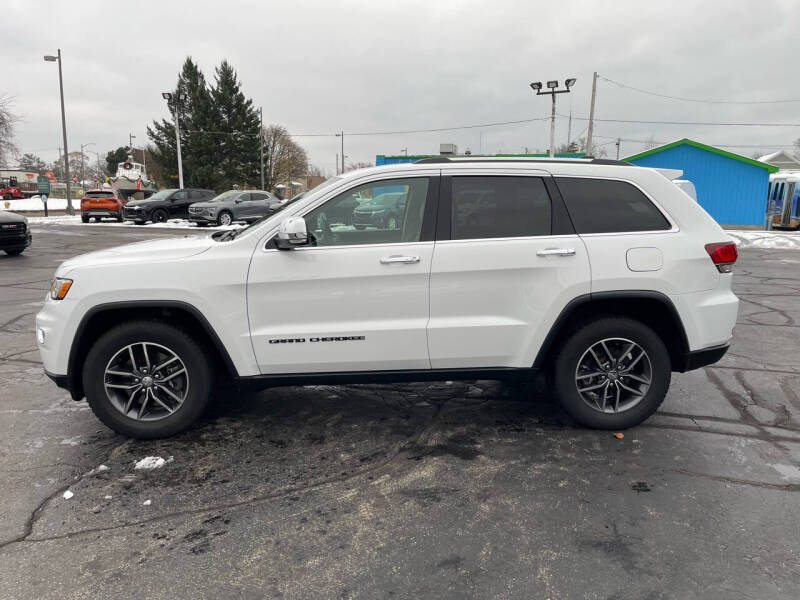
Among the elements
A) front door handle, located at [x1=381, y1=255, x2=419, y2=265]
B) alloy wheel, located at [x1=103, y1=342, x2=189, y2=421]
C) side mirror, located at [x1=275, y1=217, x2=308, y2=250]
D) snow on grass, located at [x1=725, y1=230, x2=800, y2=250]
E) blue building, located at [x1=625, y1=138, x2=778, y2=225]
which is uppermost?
blue building, located at [x1=625, y1=138, x2=778, y2=225]

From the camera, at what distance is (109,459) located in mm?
3684

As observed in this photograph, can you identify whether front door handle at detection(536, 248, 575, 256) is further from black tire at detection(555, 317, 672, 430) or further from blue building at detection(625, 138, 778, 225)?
blue building at detection(625, 138, 778, 225)

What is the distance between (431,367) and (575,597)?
1.74 metres

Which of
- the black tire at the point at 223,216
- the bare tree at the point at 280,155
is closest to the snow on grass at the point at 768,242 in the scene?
the black tire at the point at 223,216

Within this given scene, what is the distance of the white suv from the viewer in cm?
371

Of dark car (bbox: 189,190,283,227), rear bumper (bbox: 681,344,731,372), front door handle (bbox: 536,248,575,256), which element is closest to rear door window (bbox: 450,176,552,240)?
front door handle (bbox: 536,248,575,256)

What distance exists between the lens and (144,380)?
3.83 meters

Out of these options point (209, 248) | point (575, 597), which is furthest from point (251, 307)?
point (575, 597)

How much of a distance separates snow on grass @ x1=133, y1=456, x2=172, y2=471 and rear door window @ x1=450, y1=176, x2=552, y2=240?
2311 mm

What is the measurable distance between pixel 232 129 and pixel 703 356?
55432mm

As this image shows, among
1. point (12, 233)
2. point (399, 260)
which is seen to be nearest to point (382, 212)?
point (399, 260)

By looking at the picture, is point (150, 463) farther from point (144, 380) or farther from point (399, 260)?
point (399, 260)

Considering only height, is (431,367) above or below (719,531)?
above

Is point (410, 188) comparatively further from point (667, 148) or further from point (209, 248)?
point (667, 148)
